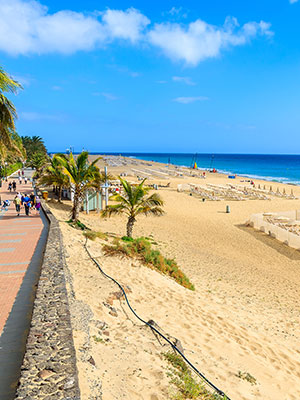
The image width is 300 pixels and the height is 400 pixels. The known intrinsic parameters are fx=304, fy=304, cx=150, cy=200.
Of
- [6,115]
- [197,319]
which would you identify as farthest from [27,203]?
[197,319]

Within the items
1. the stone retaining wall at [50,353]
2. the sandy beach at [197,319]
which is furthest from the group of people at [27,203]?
the stone retaining wall at [50,353]

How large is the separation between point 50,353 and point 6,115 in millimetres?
9015

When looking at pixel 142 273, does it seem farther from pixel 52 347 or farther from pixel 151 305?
pixel 52 347

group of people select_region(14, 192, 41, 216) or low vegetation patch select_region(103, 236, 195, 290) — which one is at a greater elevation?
group of people select_region(14, 192, 41, 216)

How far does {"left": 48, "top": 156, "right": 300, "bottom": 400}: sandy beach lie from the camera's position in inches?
171

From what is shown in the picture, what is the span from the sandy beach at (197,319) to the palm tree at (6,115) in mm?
4065

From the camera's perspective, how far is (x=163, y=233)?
1788 centimetres

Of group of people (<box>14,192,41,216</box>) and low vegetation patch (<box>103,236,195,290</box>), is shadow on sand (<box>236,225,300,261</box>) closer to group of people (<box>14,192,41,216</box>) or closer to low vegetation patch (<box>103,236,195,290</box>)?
low vegetation patch (<box>103,236,195,290</box>)

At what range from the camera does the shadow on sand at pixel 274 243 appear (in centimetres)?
1479

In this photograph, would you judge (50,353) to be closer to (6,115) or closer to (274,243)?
(6,115)

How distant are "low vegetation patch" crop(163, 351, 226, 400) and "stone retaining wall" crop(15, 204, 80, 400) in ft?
4.61

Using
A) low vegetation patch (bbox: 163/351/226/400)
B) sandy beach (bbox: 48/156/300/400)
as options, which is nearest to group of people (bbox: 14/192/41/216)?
sandy beach (bbox: 48/156/300/400)

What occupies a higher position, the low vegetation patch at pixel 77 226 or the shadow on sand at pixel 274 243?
the low vegetation patch at pixel 77 226

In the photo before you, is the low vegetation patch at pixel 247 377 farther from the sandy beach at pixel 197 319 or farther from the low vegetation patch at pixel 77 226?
the low vegetation patch at pixel 77 226
